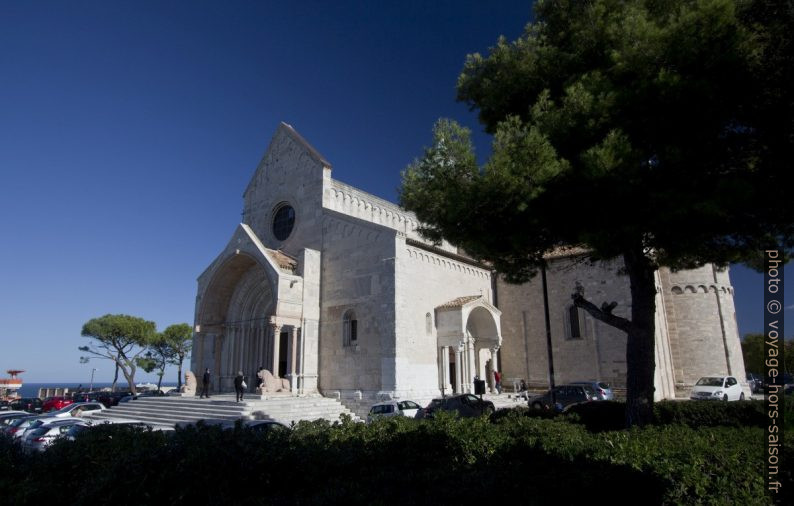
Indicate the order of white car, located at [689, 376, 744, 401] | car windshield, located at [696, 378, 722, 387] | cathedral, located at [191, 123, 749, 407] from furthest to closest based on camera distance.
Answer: car windshield, located at [696, 378, 722, 387]
cathedral, located at [191, 123, 749, 407]
white car, located at [689, 376, 744, 401]

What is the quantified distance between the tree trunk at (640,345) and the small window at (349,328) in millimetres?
13876

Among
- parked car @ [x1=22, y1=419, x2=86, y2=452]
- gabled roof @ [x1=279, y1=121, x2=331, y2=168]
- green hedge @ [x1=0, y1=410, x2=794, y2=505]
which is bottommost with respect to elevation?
parked car @ [x1=22, y1=419, x2=86, y2=452]

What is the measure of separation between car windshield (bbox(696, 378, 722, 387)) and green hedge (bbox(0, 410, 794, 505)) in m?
17.0

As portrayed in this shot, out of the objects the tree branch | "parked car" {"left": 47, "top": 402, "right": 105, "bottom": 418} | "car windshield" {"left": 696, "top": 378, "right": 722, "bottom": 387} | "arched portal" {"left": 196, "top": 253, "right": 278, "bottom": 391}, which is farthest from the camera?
"arched portal" {"left": 196, "top": 253, "right": 278, "bottom": 391}

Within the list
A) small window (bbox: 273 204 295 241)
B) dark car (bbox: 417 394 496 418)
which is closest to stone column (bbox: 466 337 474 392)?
dark car (bbox: 417 394 496 418)

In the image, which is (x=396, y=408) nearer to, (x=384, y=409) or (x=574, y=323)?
(x=384, y=409)

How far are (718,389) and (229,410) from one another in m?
21.0

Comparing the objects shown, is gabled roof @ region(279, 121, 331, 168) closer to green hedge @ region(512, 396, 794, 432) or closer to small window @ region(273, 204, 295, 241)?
small window @ region(273, 204, 295, 241)

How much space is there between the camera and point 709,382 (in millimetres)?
22469

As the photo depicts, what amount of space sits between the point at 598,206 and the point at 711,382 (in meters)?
17.8

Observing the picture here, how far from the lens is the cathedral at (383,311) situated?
71.1ft

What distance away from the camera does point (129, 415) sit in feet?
70.1

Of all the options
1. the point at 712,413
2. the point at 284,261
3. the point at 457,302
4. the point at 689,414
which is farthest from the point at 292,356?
the point at 712,413

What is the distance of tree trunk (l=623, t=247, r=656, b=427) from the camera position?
33.2 feet
